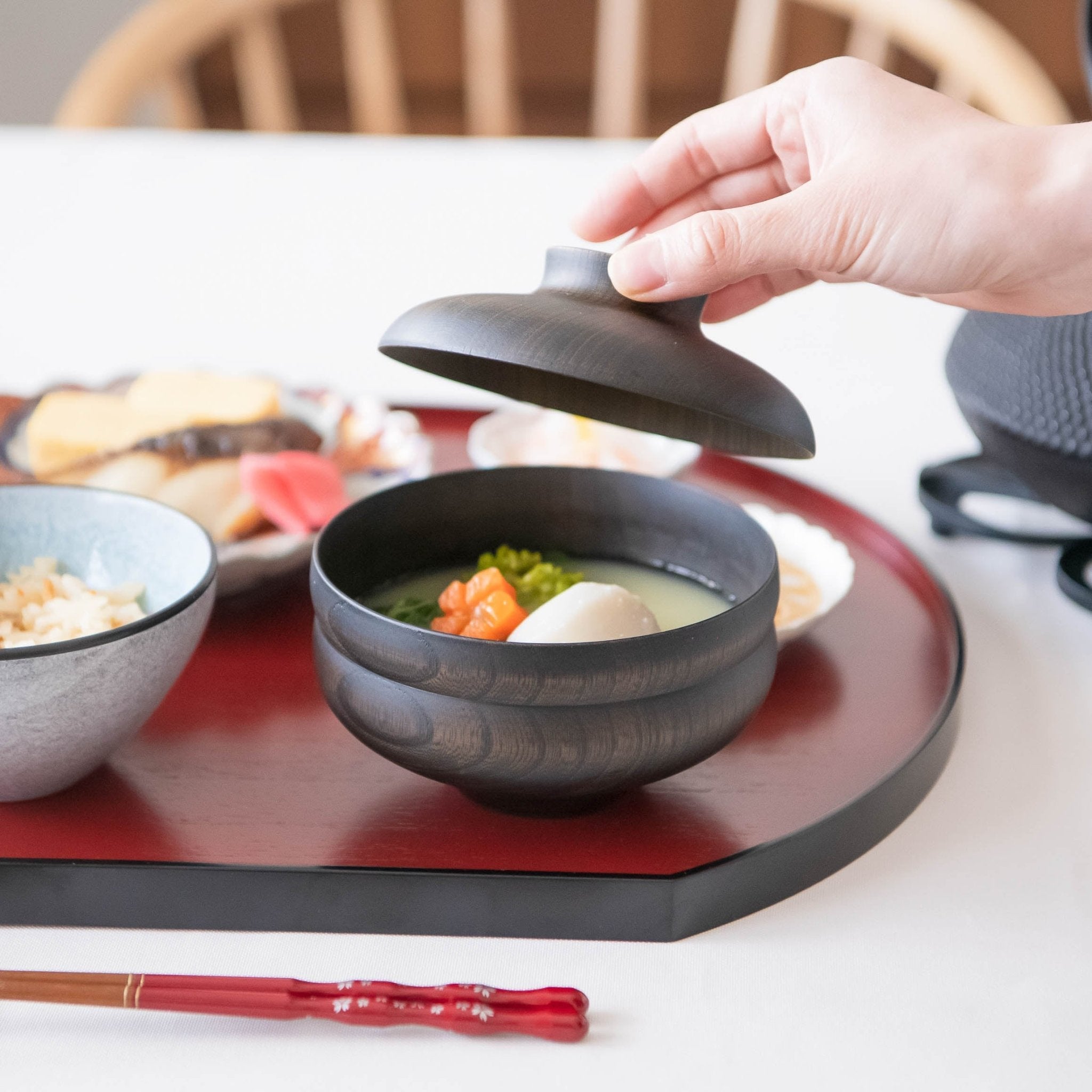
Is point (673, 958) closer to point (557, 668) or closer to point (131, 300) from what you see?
point (557, 668)

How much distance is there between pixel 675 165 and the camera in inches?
46.3

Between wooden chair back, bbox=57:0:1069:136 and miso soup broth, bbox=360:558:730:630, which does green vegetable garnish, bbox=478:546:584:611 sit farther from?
wooden chair back, bbox=57:0:1069:136

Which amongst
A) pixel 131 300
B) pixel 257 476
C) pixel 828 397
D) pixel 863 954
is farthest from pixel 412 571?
pixel 131 300

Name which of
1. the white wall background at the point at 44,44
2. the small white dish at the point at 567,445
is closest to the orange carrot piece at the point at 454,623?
the small white dish at the point at 567,445

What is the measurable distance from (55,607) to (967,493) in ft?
3.00

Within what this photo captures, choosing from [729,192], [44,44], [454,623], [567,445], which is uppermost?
[729,192]

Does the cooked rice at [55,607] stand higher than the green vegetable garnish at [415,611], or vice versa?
the cooked rice at [55,607]

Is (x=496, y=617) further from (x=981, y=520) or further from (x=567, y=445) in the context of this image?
(x=981, y=520)

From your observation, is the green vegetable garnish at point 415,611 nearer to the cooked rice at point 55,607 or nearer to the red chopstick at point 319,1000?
the cooked rice at point 55,607

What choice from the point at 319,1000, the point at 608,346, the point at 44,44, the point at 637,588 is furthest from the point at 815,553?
the point at 44,44

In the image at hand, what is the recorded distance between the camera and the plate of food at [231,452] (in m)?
1.12

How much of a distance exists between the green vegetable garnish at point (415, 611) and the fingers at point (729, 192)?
1.57ft

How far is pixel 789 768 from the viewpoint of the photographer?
886 millimetres

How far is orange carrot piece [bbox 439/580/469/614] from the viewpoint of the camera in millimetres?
890
